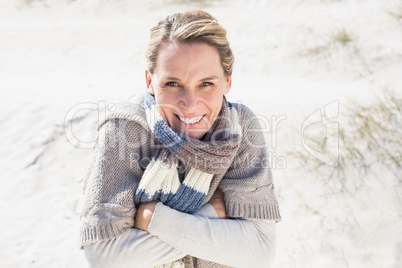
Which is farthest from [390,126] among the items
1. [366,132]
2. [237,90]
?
[237,90]

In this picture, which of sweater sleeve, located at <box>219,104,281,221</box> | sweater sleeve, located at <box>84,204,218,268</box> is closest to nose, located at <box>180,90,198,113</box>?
sweater sleeve, located at <box>219,104,281,221</box>

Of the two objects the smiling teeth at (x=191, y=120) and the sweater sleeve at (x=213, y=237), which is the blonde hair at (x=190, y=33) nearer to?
the smiling teeth at (x=191, y=120)

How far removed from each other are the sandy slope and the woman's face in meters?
1.37

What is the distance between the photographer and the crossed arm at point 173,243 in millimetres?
1441

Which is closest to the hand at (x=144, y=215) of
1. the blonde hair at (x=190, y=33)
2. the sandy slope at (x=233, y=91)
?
the blonde hair at (x=190, y=33)

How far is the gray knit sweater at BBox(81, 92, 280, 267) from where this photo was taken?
4.75 ft

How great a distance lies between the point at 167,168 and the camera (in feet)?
5.05

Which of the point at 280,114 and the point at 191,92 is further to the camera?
the point at 280,114

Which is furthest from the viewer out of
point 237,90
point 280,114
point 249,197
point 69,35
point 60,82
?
point 69,35

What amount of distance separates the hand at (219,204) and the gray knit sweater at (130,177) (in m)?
0.03

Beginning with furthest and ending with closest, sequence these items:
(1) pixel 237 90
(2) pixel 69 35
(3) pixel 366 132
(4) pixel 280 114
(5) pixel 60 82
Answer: (2) pixel 69 35 < (5) pixel 60 82 < (1) pixel 237 90 < (4) pixel 280 114 < (3) pixel 366 132

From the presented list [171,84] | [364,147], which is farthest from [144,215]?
[364,147]

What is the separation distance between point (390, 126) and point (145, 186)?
8.03 ft

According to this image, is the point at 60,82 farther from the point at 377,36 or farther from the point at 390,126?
the point at 377,36
